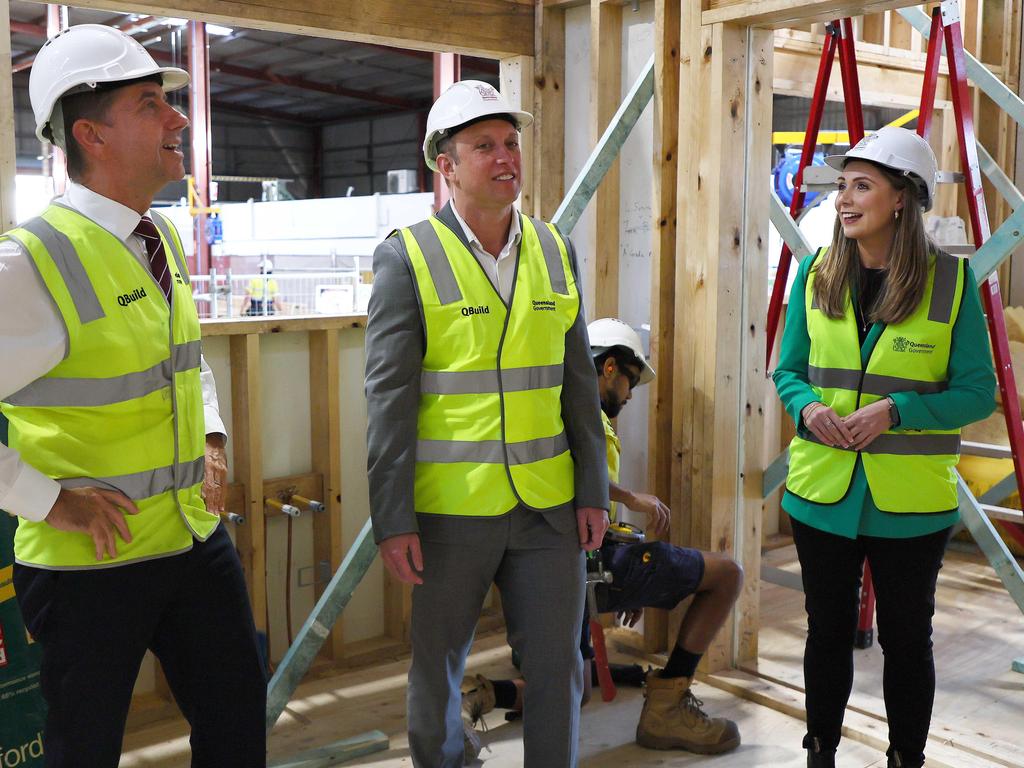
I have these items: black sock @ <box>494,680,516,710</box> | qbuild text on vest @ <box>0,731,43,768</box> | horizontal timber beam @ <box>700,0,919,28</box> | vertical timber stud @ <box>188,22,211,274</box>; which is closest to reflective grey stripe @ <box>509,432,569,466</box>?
black sock @ <box>494,680,516,710</box>

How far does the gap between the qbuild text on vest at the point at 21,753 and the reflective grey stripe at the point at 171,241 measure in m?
1.32

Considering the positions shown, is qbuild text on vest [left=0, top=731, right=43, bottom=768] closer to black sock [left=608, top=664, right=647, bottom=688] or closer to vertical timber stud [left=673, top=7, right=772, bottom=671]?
black sock [left=608, top=664, right=647, bottom=688]

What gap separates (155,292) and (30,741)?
4.49 feet

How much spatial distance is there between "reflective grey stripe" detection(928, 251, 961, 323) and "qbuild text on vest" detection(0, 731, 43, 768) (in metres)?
2.51

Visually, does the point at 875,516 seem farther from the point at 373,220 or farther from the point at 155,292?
the point at 373,220

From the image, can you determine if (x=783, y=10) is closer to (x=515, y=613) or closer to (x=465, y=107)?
(x=465, y=107)

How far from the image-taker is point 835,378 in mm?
2699

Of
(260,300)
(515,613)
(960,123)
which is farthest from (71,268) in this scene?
(260,300)

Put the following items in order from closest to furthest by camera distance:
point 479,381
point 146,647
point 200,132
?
1. point 146,647
2. point 479,381
3. point 200,132

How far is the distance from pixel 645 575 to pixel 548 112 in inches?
77.9

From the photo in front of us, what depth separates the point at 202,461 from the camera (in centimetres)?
215

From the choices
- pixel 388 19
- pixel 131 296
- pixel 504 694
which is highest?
pixel 388 19

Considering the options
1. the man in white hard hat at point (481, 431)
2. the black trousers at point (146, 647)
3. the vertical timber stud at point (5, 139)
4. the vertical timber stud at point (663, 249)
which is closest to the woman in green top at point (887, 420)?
the man in white hard hat at point (481, 431)

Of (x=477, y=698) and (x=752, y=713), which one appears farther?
(x=752, y=713)
